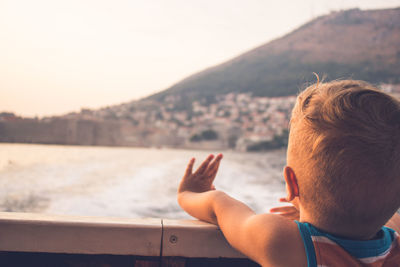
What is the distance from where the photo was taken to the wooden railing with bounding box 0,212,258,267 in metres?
0.84

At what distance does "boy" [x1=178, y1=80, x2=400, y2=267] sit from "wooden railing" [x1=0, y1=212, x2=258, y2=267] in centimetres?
25

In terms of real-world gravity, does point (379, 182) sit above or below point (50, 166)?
above

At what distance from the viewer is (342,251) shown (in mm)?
594

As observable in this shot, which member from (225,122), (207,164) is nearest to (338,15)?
(225,122)

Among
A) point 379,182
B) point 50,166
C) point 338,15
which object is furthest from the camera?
point 338,15

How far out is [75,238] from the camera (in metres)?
0.85

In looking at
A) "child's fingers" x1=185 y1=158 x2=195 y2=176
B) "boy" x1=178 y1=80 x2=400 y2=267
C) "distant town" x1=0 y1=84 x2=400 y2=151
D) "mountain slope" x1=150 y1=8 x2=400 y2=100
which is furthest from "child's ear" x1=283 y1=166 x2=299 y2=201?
"mountain slope" x1=150 y1=8 x2=400 y2=100

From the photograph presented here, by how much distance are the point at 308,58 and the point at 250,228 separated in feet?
199

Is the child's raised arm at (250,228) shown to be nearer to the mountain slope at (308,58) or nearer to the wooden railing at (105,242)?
the wooden railing at (105,242)

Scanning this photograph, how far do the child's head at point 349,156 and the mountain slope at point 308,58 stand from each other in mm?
41156

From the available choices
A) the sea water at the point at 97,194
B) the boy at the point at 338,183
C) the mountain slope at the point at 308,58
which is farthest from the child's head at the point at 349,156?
the mountain slope at the point at 308,58

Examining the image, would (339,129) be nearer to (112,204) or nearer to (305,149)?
(305,149)

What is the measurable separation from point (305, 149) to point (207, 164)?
1.46 ft

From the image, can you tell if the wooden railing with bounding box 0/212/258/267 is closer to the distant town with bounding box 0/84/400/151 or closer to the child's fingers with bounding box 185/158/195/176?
the child's fingers with bounding box 185/158/195/176
